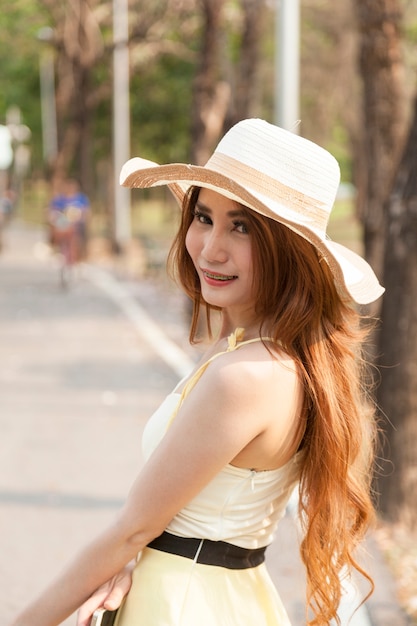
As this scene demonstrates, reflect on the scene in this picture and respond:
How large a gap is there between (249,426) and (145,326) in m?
12.5

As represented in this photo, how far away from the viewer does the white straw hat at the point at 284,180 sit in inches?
86.0

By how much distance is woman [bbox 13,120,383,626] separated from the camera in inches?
83.3

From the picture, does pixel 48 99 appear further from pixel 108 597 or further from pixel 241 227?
pixel 108 597

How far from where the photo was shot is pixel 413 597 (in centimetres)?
488

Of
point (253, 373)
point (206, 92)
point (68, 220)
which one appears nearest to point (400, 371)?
point (253, 373)

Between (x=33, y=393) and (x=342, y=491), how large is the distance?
25.5ft

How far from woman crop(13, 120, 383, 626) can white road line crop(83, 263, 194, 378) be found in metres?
7.98

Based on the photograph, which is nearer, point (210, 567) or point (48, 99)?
point (210, 567)

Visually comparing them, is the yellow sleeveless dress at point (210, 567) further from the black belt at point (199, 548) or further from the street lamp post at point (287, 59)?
the street lamp post at point (287, 59)

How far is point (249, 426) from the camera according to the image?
208cm

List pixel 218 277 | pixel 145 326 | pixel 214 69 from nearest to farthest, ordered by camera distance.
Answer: pixel 218 277, pixel 145 326, pixel 214 69

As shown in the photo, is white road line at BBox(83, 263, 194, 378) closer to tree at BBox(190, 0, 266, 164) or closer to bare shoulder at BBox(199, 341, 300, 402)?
tree at BBox(190, 0, 266, 164)

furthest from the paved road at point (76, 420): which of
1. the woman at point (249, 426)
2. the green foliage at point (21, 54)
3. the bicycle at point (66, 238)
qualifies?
the green foliage at point (21, 54)

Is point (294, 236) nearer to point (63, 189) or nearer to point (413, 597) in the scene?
point (413, 597)
